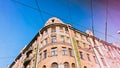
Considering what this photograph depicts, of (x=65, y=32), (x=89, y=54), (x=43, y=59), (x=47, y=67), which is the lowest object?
(x=47, y=67)

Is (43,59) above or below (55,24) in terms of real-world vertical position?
below

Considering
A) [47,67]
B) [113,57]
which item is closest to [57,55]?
[47,67]

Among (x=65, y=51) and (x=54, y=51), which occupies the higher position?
(x=54, y=51)

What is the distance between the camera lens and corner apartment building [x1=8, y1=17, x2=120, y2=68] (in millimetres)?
23562

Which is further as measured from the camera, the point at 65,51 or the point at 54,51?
the point at 54,51

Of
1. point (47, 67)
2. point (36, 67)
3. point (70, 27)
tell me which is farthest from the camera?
point (70, 27)

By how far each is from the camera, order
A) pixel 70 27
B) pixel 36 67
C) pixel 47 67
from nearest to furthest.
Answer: pixel 47 67 < pixel 36 67 < pixel 70 27

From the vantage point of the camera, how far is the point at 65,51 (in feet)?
80.0

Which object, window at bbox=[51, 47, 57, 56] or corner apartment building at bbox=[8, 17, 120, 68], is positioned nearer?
corner apartment building at bbox=[8, 17, 120, 68]

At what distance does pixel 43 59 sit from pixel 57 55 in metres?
2.33

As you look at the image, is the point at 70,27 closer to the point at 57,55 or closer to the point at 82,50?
the point at 82,50

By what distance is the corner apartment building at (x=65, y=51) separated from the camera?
23562mm

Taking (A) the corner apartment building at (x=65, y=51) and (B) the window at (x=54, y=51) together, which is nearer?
(A) the corner apartment building at (x=65, y=51)

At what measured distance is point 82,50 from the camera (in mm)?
27531
